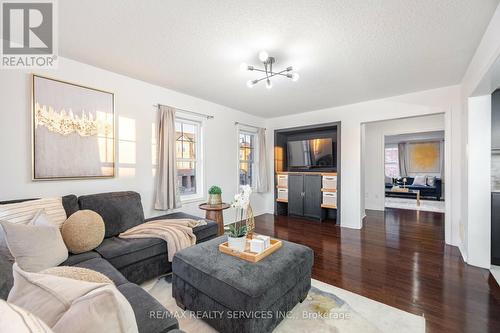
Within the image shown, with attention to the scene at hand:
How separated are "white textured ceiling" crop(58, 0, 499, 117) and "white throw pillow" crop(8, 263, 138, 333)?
1912mm

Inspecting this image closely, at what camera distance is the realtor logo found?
1776mm

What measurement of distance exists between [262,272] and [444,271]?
2432mm

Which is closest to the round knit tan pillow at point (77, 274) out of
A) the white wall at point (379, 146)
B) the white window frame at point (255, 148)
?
the white window frame at point (255, 148)

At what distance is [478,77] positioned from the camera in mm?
2221

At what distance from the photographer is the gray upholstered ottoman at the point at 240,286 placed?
1.42 metres

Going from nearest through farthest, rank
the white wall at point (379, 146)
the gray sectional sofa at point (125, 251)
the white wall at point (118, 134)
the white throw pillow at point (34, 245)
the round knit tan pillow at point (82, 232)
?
the gray sectional sofa at point (125, 251) < the white throw pillow at point (34, 245) < the round knit tan pillow at point (82, 232) < the white wall at point (118, 134) < the white wall at point (379, 146)

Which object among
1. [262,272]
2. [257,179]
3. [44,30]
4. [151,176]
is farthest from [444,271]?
[44,30]

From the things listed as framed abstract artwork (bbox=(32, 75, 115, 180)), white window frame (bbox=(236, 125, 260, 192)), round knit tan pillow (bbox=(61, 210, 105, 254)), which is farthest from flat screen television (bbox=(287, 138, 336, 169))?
round knit tan pillow (bbox=(61, 210, 105, 254))

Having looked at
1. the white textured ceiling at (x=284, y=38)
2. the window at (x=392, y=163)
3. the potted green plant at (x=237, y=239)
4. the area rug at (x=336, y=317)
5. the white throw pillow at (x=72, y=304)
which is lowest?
the area rug at (x=336, y=317)

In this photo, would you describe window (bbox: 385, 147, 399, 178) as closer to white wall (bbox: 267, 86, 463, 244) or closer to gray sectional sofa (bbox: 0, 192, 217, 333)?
white wall (bbox: 267, 86, 463, 244)

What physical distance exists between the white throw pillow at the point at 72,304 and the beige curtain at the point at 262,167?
464 centimetres

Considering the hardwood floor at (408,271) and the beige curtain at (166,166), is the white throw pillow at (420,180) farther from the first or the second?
the beige curtain at (166,166)

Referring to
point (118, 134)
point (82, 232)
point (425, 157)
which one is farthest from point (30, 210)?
point (425, 157)

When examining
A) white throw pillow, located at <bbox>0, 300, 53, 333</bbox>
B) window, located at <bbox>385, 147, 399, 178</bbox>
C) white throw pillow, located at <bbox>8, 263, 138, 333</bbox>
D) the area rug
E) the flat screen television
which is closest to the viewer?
white throw pillow, located at <bbox>0, 300, 53, 333</bbox>
